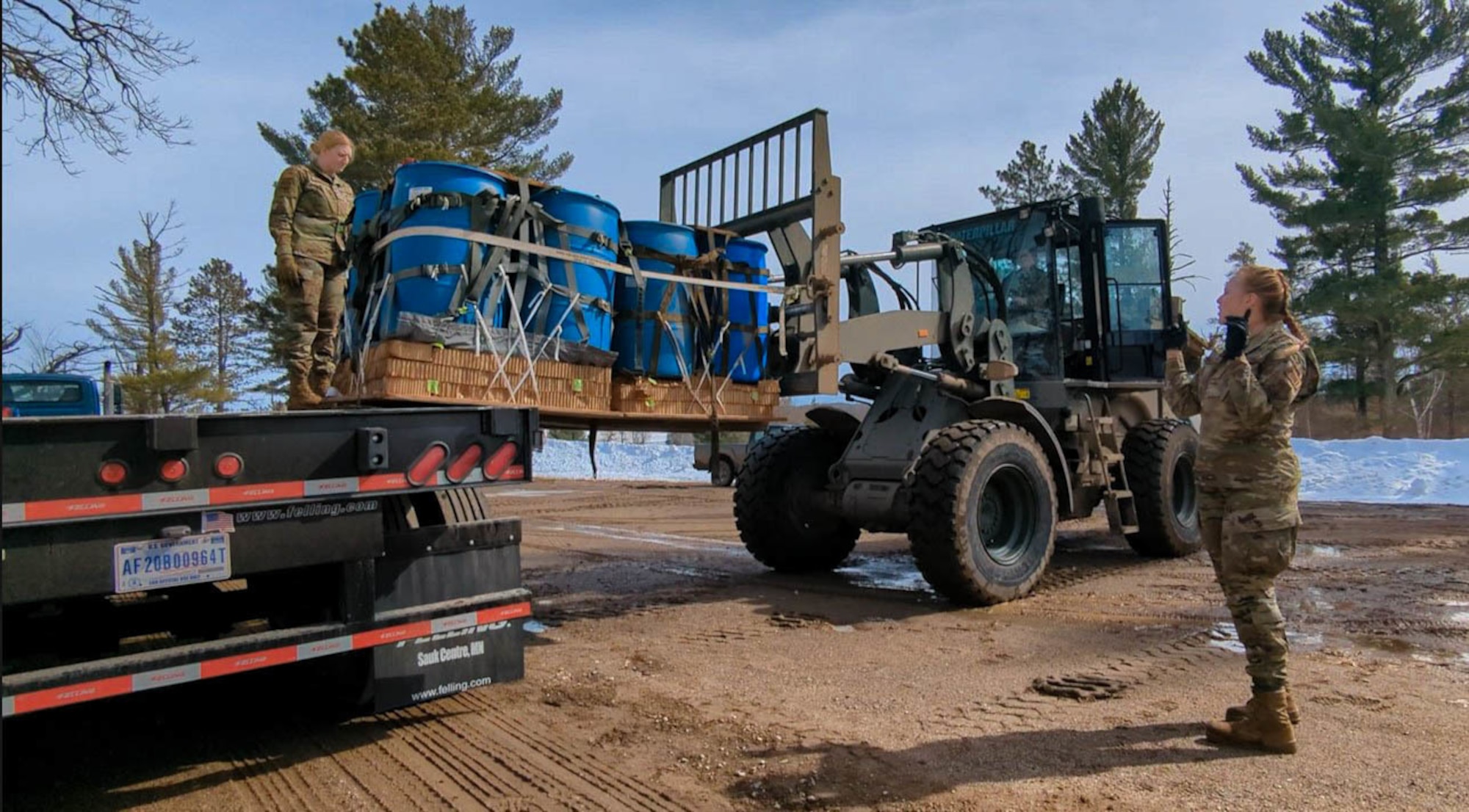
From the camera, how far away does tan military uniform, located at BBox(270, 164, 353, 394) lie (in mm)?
5410

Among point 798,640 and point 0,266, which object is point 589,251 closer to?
point 798,640

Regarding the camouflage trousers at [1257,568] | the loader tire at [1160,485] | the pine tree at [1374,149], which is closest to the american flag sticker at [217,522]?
the camouflage trousers at [1257,568]

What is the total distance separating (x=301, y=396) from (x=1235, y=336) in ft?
15.8

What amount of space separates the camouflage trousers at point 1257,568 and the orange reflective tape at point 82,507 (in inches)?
155

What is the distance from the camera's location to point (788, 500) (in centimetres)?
784

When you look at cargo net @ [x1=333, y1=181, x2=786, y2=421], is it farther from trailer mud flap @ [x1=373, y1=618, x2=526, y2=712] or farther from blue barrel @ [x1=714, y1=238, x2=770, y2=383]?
trailer mud flap @ [x1=373, y1=618, x2=526, y2=712]

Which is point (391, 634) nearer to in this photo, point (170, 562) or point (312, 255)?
point (170, 562)

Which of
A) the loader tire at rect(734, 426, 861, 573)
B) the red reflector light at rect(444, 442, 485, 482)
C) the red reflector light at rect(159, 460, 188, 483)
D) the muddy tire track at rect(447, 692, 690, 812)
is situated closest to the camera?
the red reflector light at rect(159, 460, 188, 483)

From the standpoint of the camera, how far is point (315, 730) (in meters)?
3.97

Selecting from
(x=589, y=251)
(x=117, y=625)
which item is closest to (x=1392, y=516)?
(x=589, y=251)

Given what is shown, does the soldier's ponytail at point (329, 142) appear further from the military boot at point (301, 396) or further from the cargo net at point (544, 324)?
the military boot at point (301, 396)

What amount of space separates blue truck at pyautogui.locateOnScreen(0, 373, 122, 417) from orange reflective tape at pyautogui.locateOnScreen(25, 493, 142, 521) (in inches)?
275

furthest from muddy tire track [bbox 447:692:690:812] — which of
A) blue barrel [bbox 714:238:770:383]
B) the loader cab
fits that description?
the loader cab

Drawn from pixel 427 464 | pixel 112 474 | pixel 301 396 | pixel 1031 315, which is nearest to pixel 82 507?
pixel 112 474
